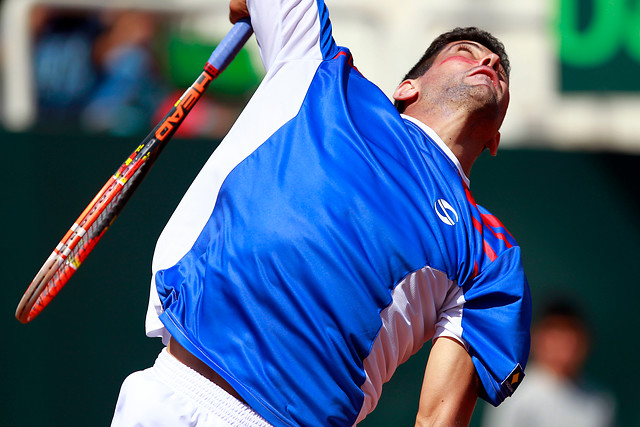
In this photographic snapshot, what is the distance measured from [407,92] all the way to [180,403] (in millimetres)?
1326

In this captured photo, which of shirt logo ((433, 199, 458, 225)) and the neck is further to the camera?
the neck

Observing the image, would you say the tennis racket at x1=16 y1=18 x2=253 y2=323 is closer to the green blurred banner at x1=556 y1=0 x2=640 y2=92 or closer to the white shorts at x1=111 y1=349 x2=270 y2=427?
the white shorts at x1=111 y1=349 x2=270 y2=427

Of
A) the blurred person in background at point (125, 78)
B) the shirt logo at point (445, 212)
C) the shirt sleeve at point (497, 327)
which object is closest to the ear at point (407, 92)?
the shirt logo at point (445, 212)

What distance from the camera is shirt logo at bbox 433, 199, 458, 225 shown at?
2525 millimetres

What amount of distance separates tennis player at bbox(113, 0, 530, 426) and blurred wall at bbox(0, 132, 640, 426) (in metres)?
3.16

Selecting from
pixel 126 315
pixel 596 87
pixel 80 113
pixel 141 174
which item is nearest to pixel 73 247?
pixel 141 174

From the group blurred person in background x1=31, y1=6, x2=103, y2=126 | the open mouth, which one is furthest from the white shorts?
blurred person in background x1=31, y1=6, x2=103, y2=126

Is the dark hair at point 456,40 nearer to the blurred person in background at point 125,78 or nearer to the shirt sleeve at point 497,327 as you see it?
the shirt sleeve at point 497,327

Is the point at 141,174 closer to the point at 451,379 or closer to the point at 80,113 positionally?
the point at 451,379

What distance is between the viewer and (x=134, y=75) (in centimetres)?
630

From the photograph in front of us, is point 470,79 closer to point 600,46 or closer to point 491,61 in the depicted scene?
point 491,61

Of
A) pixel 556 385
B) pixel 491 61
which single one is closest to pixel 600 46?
pixel 556 385

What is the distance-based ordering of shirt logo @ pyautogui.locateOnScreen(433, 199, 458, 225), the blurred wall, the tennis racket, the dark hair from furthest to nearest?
the blurred wall, the tennis racket, the dark hair, shirt logo @ pyautogui.locateOnScreen(433, 199, 458, 225)

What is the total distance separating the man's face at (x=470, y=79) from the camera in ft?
9.35
